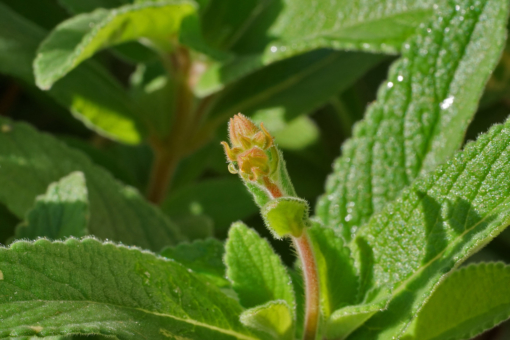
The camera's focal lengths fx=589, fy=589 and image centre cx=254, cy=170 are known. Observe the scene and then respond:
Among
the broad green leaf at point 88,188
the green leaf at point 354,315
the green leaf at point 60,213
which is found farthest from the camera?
the broad green leaf at point 88,188

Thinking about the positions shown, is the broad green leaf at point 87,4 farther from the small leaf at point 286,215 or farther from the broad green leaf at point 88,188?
the small leaf at point 286,215

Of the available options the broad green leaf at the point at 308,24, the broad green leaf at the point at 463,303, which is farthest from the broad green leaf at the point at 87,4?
the broad green leaf at the point at 463,303

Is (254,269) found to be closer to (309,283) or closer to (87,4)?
(309,283)

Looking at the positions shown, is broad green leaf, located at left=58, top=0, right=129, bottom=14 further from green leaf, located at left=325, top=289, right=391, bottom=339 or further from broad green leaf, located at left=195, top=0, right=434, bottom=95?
green leaf, located at left=325, top=289, right=391, bottom=339

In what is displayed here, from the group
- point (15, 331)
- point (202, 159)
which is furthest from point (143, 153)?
point (15, 331)

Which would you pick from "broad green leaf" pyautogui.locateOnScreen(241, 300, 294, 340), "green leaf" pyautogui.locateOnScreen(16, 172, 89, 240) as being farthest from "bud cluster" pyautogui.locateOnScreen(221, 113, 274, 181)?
"green leaf" pyautogui.locateOnScreen(16, 172, 89, 240)

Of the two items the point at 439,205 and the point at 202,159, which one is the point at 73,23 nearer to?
the point at 202,159
